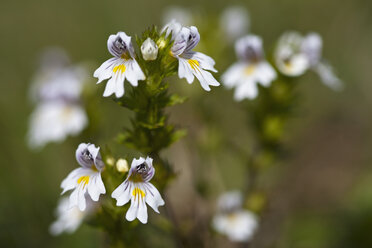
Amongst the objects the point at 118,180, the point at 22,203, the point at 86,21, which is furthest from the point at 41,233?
the point at 86,21

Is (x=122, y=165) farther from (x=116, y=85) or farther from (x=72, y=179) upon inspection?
(x=116, y=85)

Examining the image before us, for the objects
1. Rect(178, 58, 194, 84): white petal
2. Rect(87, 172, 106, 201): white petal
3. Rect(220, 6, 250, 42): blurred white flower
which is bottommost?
Rect(87, 172, 106, 201): white petal

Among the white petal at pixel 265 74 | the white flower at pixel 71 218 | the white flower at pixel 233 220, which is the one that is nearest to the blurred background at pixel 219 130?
the white flower at pixel 233 220

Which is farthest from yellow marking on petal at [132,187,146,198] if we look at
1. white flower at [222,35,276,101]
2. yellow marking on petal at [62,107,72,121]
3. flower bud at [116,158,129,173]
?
yellow marking on petal at [62,107,72,121]

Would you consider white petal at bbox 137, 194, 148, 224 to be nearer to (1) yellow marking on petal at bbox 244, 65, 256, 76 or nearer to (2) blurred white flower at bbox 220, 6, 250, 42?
(1) yellow marking on petal at bbox 244, 65, 256, 76

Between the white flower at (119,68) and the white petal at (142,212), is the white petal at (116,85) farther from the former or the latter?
the white petal at (142,212)

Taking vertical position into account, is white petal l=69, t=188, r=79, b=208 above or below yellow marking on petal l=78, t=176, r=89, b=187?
below

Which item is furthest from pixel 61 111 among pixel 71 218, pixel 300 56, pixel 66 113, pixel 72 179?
pixel 300 56

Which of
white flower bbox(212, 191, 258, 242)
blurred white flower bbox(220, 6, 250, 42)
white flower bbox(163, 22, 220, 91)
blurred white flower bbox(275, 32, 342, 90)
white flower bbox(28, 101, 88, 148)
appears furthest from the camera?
blurred white flower bbox(220, 6, 250, 42)
